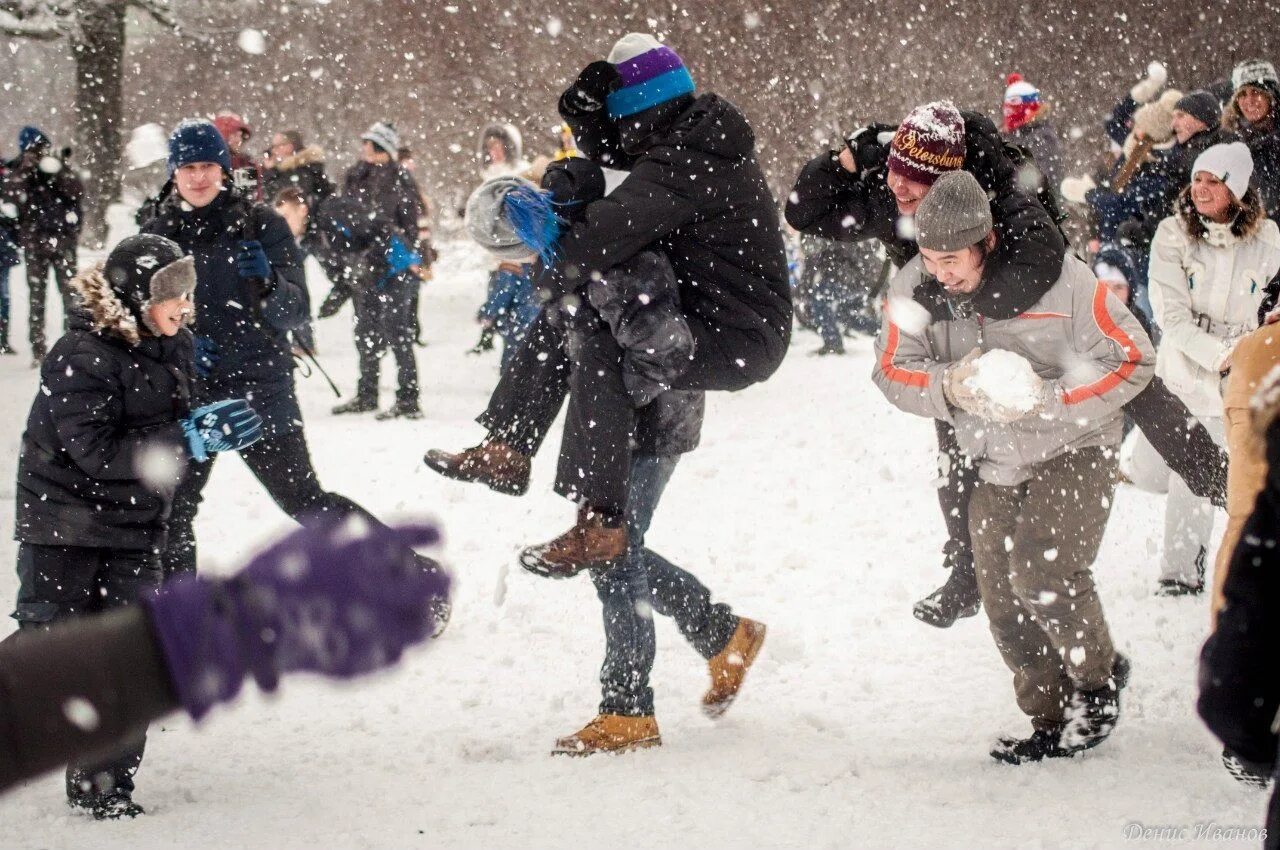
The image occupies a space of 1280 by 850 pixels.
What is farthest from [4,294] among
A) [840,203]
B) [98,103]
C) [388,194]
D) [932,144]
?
[932,144]

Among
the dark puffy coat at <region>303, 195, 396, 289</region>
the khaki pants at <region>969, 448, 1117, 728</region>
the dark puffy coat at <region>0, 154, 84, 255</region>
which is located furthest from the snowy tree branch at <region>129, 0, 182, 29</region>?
the khaki pants at <region>969, 448, 1117, 728</region>

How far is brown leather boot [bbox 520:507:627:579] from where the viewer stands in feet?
12.6

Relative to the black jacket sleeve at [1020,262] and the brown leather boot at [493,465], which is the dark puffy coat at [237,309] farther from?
the black jacket sleeve at [1020,262]

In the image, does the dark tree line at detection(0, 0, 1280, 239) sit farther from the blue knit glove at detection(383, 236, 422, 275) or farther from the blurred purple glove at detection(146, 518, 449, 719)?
the blurred purple glove at detection(146, 518, 449, 719)

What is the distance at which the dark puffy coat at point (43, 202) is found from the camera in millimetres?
12547

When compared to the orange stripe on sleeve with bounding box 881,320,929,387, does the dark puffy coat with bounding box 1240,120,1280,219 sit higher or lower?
higher

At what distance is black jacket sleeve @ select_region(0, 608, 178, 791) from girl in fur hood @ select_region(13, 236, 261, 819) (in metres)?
2.42

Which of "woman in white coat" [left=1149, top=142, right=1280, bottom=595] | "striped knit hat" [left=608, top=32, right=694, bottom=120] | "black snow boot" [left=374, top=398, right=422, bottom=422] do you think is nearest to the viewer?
"striped knit hat" [left=608, top=32, right=694, bottom=120]

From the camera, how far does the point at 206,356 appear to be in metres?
5.21

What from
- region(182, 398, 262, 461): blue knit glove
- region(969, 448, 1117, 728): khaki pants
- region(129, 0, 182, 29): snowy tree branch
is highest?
region(129, 0, 182, 29): snowy tree branch

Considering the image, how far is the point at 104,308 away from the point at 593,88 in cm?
175

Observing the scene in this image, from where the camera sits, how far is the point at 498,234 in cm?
392

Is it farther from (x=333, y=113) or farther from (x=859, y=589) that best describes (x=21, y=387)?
(x=333, y=113)

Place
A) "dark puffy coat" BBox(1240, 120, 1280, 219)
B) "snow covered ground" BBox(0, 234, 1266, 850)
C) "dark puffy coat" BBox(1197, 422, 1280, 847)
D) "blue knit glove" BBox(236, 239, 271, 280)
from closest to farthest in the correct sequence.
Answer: "dark puffy coat" BBox(1197, 422, 1280, 847)
"snow covered ground" BBox(0, 234, 1266, 850)
"blue knit glove" BBox(236, 239, 271, 280)
"dark puffy coat" BBox(1240, 120, 1280, 219)
